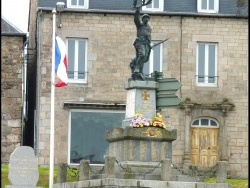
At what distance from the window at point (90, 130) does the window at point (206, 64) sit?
12.4 feet

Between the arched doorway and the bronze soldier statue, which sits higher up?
the bronze soldier statue

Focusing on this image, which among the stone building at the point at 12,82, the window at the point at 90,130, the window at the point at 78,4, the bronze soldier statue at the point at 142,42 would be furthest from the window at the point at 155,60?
the bronze soldier statue at the point at 142,42

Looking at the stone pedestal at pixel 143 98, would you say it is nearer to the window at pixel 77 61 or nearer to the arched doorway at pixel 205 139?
the window at pixel 77 61

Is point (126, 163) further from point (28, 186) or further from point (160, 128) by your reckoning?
point (28, 186)

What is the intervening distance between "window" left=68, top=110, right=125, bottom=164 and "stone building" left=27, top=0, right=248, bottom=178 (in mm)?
41

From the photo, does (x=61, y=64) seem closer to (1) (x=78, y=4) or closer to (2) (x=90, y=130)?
(2) (x=90, y=130)

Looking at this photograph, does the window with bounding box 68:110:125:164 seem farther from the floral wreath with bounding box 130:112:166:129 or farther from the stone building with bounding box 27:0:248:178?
the floral wreath with bounding box 130:112:166:129

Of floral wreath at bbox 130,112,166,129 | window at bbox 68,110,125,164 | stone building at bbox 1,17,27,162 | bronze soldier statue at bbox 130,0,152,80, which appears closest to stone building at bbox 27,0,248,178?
window at bbox 68,110,125,164

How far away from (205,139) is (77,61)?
6.29 m

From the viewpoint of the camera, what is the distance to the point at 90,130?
4100 centimetres

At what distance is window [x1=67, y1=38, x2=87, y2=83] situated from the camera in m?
41.5

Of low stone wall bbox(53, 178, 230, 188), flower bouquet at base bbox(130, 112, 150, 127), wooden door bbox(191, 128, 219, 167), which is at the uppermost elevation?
flower bouquet at base bbox(130, 112, 150, 127)

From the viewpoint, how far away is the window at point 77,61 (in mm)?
41469

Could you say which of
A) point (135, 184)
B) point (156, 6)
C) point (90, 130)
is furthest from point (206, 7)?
point (135, 184)
